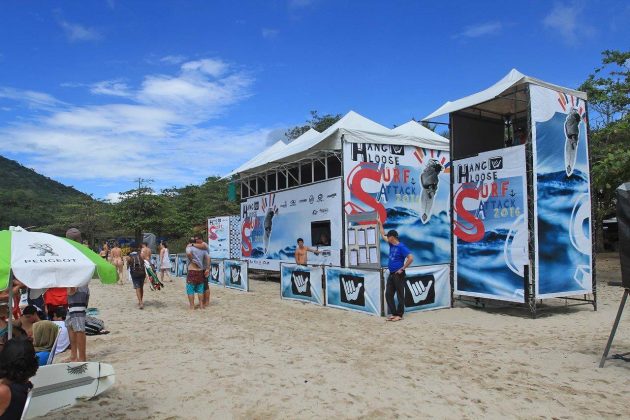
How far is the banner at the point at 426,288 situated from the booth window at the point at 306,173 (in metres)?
7.13

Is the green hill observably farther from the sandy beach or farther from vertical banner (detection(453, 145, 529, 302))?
vertical banner (detection(453, 145, 529, 302))

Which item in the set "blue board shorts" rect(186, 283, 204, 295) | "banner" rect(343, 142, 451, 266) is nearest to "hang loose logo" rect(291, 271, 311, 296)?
"blue board shorts" rect(186, 283, 204, 295)

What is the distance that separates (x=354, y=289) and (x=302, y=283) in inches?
77.2

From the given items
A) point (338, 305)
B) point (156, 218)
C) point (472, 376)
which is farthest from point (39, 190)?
point (472, 376)

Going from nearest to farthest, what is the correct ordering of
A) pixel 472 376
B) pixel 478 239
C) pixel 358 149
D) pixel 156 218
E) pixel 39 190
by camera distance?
pixel 472 376 < pixel 478 239 < pixel 358 149 < pixel 156 218 < pixel 39 190

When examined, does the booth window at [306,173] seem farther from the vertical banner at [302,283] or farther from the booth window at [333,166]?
the vertical banner at [302,283]

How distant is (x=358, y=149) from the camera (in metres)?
13.1

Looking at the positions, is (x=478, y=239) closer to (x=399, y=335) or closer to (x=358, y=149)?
(x=399, y=335)

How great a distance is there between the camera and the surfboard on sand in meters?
4.28

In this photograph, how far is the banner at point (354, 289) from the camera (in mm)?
9000

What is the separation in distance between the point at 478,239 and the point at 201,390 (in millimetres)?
6535

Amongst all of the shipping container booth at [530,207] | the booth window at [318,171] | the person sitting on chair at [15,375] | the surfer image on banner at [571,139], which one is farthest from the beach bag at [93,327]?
the surfer image on banner at [571,139]

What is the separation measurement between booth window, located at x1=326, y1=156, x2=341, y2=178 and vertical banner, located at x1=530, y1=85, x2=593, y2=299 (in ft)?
21.4

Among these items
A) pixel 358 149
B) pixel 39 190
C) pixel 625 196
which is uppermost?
pixel 39 190
